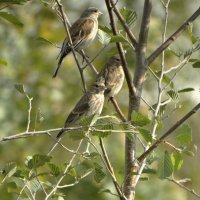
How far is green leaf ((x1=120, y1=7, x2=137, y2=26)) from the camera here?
367 centimetres

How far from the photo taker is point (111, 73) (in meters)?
6.21

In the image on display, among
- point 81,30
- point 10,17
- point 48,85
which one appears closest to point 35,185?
point 10,17

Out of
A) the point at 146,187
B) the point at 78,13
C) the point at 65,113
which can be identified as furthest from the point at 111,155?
the point at 78,13

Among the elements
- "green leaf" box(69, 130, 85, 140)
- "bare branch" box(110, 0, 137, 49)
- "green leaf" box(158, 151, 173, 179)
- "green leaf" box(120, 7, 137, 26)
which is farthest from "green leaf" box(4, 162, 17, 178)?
"green leaf" box(120, 7, 137, 26)

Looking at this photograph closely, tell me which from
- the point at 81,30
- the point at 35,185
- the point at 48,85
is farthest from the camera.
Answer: the point at 48,85

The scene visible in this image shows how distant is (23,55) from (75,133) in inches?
193

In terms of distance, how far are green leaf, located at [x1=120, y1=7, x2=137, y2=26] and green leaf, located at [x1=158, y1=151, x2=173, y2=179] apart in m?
0.81

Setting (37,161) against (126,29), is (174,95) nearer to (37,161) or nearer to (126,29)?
(126,29)

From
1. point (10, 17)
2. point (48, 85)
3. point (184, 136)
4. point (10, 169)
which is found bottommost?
point (48, 85)

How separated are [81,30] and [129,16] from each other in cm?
308

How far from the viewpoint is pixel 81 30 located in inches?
265

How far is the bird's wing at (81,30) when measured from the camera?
6.49m

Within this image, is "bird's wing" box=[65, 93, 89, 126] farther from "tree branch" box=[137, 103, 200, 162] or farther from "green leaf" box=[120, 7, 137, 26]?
"tree branch" box=[137, 103, 200, 162]

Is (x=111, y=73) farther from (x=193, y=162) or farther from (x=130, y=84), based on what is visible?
(x=193, y=162)
